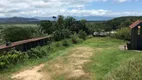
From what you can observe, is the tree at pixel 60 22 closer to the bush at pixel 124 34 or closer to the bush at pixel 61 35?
the bush at pixel 61 35

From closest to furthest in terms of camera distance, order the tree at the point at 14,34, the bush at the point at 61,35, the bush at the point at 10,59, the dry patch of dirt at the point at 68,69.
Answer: the dry patch of dirt at the point at 68,69 < the bush at the point at 10,59 < the bush at the point at 61,35 < the tree at the point at 14,34

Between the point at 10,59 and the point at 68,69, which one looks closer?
the point at 68,69

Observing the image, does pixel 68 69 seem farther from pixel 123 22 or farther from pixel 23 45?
pixel 123 22

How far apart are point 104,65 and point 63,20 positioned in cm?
3175

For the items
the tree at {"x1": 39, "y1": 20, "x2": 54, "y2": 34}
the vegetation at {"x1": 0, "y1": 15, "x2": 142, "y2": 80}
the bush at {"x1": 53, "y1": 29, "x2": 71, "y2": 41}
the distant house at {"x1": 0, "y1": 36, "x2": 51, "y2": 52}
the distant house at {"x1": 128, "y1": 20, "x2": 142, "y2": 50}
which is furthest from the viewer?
the tree at {"x1": 39, "y1": 20, "x2": 54, "y2": 34}

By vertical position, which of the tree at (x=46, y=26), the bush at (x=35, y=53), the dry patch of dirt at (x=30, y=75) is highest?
the tree at (x=46, y=26)

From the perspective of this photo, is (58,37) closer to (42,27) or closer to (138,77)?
(42,27)

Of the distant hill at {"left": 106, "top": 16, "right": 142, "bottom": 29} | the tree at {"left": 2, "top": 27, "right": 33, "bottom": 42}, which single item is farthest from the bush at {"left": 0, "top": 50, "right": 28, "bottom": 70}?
the distant hill at {"left": 106, "top": 16, "right": 142, "bottom": 29}

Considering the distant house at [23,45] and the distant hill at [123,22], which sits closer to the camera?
the distant house at [23,45]

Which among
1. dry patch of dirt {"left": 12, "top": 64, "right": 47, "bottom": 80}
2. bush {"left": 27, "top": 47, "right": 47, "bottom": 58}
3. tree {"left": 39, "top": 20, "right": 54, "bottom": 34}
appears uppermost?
tree {"left": 39, "top": 20, "right": 54, "bottom": 34}

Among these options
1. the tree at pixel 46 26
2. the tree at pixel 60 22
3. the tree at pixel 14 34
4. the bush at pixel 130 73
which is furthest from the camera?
the tree at pixel 46 26

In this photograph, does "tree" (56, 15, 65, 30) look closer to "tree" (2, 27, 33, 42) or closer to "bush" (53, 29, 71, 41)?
"bush" (53, 29, 71, 41)

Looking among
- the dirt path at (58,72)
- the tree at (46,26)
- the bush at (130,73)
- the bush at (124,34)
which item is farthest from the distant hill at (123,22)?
the bush at (130,73)

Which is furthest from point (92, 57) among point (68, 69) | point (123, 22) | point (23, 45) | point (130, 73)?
point (123, 22)
